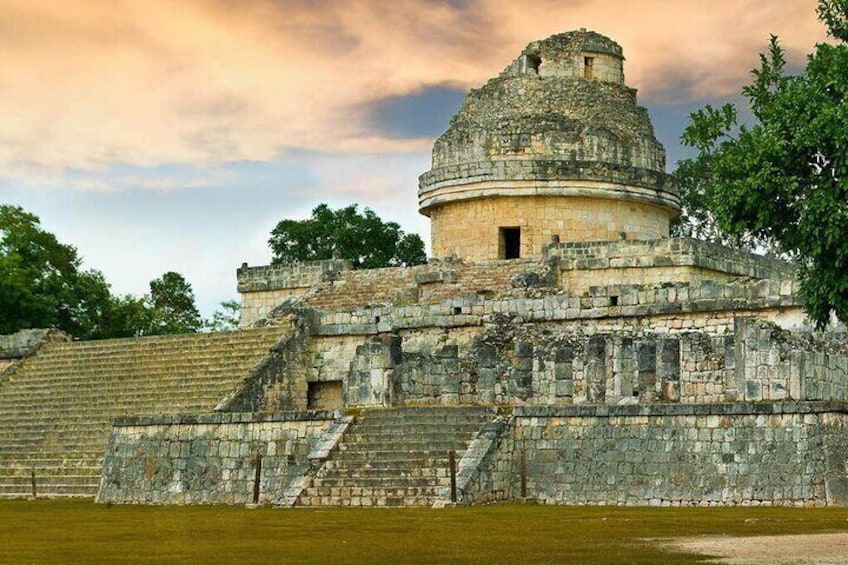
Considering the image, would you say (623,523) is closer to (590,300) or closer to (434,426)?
(434,426)

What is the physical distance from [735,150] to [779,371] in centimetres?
373

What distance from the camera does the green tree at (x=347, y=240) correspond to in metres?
55.8

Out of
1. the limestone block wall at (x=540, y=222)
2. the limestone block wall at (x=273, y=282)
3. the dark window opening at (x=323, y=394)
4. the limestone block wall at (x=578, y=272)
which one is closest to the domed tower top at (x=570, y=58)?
the limestone block wall at (x=540, y=222)

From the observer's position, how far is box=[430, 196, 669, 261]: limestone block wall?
125 feet

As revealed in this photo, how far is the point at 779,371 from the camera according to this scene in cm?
2425

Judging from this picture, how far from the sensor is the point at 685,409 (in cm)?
2369

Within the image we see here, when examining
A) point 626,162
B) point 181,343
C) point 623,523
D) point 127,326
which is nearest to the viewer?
point 623,523

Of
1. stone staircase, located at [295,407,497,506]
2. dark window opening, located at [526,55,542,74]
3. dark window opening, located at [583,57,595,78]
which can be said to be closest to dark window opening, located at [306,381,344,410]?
stone staircase, located at [295,407,497,506]

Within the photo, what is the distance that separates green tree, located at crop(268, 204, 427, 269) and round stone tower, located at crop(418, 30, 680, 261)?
15493 mm

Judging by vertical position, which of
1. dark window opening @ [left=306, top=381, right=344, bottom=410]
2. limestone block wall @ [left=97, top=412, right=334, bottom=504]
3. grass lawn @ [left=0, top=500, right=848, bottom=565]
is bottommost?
grass lawn @ [left=0, top=500, right=848, bottom=565]

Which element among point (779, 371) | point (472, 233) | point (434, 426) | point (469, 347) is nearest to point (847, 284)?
point (779, 371)

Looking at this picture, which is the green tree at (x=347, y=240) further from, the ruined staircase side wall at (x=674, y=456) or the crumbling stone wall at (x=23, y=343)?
the ruined staircase side wall at (x=674, y=456)

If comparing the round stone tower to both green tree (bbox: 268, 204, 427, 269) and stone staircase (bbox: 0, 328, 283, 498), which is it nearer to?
stone staircase (bbox: 0, 328, 283, 498)

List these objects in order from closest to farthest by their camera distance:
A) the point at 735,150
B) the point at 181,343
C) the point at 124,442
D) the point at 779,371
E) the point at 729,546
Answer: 1. the point at 729,546
2. the point at 779,371
3. the point at 735,150
4. the point at 124,442
5. the point at 181,343
